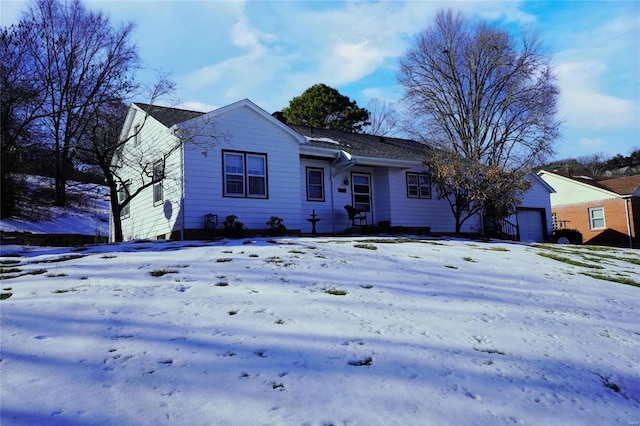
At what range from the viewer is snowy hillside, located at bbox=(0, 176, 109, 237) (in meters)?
19.9

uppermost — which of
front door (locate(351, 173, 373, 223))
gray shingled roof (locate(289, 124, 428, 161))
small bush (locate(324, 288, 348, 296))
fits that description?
gray shingled roof (locate(289, 124, 428, 161))

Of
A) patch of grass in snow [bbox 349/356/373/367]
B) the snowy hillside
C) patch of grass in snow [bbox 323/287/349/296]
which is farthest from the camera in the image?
the snowy hillside

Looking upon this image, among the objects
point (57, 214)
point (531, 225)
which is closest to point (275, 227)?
point (57, 214)

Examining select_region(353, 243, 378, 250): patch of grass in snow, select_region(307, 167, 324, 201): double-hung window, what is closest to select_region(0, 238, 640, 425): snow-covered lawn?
select_region(353, 243, 378, 250): patch of grass in snow

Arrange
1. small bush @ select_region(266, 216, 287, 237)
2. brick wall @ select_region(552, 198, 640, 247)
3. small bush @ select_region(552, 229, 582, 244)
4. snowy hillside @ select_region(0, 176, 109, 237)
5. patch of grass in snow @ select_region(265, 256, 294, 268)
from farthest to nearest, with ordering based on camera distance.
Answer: brick wall @ select_region(552, 198, 640, 247), small bush @ select_region(552, 229, 582, 244), snowy hillside @ select_region(0, 176, 109, 237), small bush @ select_region(266, 216, 287, 237), patch of grass in snow @ select_region(265, 256, 294, 268)

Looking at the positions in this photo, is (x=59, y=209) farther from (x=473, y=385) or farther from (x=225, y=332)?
(x=473, y=385)

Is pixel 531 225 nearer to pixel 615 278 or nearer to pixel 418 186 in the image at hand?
pixel 418 186

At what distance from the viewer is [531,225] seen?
918 inches

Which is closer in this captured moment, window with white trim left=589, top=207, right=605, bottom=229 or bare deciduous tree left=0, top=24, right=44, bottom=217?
bare deciduous tree left=0, top=24, right=44, bottom=217

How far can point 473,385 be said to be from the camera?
11.0ft

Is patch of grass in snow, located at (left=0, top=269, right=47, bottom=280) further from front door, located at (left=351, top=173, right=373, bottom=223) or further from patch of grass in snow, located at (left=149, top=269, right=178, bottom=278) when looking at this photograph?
front door, located at (left=351, top=173, right=373, bottom=223)

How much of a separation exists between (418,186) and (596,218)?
16.7 metres

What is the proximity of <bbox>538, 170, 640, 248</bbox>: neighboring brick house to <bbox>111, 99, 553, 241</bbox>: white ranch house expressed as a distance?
14563 mm

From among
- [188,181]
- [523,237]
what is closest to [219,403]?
[188,181]
